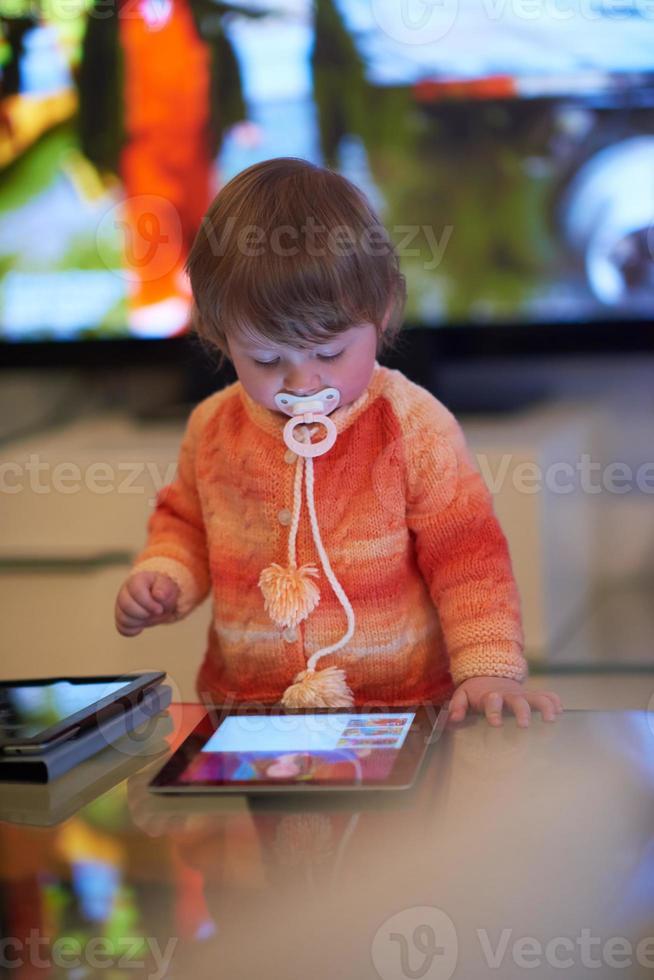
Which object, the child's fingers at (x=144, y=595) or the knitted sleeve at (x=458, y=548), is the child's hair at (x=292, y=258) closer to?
the knitted sleeve at (x=458, y=548)

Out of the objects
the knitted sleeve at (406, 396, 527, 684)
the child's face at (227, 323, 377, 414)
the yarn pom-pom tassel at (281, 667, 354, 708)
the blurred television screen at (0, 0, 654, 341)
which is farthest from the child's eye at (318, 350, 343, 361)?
the blurred television screen at (0, 0, 654, 341)

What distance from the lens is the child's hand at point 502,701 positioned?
83 centimetres

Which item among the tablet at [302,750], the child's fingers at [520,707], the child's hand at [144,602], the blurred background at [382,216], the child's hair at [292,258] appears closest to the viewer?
the tablet at [302,750]

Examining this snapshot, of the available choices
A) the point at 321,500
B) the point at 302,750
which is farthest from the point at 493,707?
the point at 321,500

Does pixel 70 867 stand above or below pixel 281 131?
below

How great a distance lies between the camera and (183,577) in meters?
1.09

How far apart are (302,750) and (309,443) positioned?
300 millimetres

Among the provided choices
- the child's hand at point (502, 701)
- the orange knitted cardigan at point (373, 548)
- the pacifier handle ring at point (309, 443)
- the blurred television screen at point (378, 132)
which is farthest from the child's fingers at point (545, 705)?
the blurred television screen at point (378, 132)

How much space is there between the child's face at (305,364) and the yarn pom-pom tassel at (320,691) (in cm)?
21

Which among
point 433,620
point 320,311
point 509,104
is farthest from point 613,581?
point 320,311

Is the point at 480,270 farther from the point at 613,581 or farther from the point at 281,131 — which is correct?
the point at 613,581

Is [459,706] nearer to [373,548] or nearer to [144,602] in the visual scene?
[373,548]

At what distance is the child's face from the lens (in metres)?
0.95

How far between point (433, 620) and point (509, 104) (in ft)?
4.46
